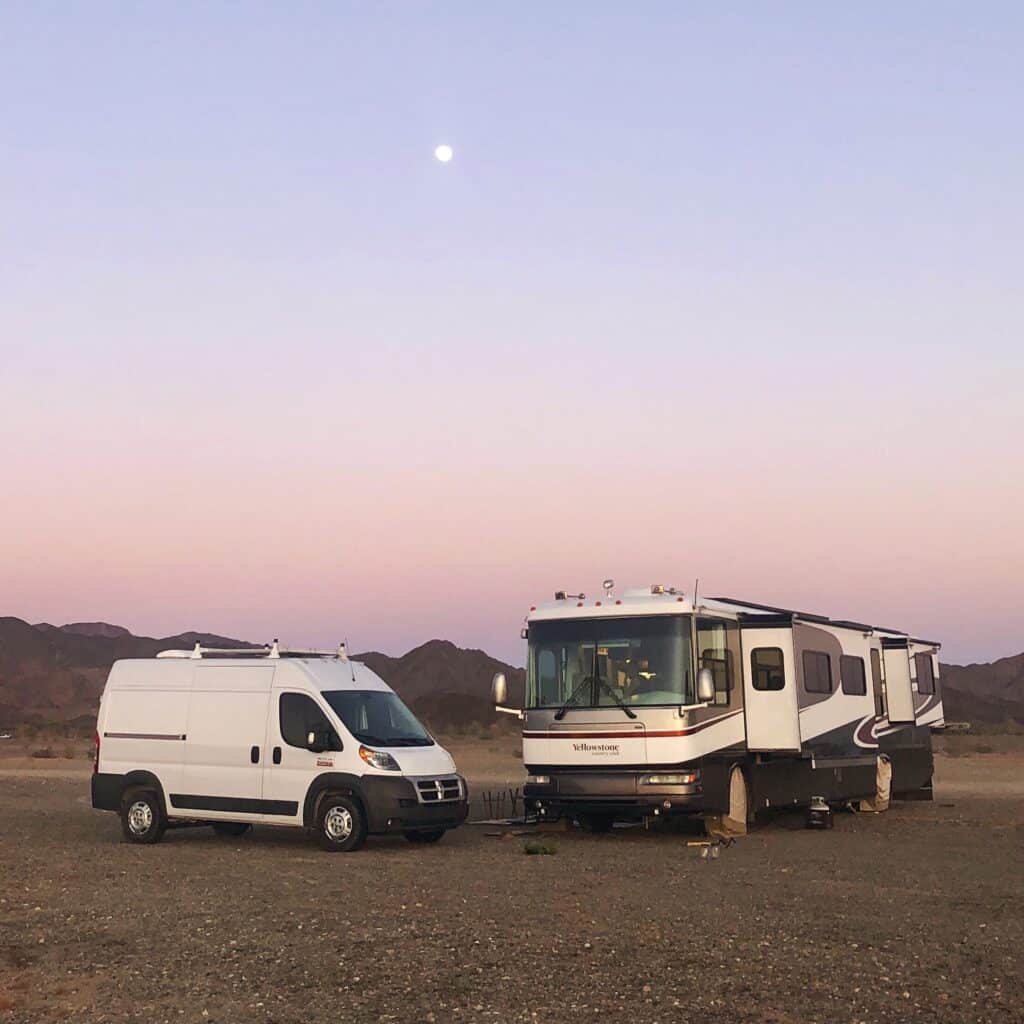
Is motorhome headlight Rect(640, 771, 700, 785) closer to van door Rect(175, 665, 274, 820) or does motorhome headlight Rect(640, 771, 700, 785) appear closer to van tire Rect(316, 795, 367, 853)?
van tire Rect(316, 795, 367, 853)

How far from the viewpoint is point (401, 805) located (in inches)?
644

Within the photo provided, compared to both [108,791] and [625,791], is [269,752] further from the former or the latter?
[625,791]

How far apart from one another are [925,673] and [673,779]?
10095mm

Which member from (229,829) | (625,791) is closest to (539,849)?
(625,791)

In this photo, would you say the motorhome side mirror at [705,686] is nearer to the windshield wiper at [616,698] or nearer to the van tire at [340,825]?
the windshield wiper at [616,698]

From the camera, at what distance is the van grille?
16.6 meters

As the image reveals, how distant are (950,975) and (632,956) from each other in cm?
212

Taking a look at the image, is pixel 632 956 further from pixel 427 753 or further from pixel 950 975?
pixel 427 753

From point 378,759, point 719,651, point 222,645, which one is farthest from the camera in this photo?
point 222,645

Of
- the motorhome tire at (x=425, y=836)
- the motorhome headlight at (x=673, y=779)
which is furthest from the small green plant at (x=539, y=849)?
the motorhome headlight at (x=673, y=779)

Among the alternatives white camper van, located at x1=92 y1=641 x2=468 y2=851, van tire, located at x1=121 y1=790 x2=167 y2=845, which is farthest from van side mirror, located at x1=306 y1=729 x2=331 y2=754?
van tire, located at x1=121 y1=790 x2=167 y2=845

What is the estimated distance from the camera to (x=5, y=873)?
14344 mm

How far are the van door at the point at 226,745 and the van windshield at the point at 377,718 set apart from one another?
106 cm

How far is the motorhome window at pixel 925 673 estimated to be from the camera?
24.9 m
